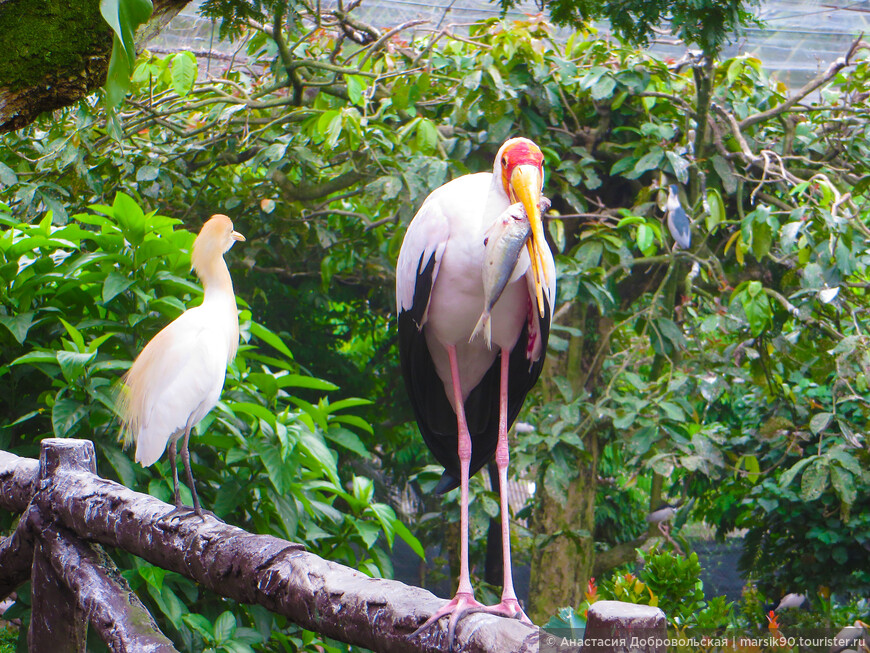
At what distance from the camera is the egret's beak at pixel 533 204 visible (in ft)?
4.02

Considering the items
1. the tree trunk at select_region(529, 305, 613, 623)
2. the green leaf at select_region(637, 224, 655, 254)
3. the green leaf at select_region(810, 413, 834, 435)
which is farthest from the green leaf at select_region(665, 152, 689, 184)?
the green leaf at select_region(810, 413, 834, 435)

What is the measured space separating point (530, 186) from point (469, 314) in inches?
10.7

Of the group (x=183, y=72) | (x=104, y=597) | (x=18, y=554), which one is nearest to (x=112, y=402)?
(x=18, y=554)

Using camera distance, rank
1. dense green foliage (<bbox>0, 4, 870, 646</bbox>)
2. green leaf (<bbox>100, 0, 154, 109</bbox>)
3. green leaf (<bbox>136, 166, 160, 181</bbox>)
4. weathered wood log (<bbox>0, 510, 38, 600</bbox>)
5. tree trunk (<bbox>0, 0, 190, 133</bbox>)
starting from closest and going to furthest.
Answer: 1. green leaf (<bbox>100, 0, 154, 109</bbox>)
2. tree trunk (<bbox>0, 0, 190, 133</bbox>)
3. weathered wood log (<bbox>0, 510, 38, 600</bbox>)
4. dense green foliage (<bbox>0, 4, 870, 646</bbox>)
5. green leaf (<bbox>136, 166, 160, 181</bbox>)

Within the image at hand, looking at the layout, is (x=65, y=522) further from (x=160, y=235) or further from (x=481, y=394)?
(x=160, y=235)

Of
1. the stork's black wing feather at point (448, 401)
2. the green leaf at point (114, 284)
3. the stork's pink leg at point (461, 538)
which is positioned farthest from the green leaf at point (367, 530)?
the green leaf at point (114, 284)

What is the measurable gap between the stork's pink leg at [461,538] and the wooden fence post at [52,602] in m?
0.71

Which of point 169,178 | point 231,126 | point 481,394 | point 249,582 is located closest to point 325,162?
point 231,126

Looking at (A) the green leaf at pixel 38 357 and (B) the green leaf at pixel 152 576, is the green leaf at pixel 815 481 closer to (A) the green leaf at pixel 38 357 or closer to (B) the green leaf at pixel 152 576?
(B) the green leaf at pixel 152 576

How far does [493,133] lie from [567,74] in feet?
1.10

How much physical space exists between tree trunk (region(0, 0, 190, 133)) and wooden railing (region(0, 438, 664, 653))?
722 millimetres


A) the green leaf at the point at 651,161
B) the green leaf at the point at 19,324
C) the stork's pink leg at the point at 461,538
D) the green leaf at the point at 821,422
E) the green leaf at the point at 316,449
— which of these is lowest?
the green leaf at the point at 821,422

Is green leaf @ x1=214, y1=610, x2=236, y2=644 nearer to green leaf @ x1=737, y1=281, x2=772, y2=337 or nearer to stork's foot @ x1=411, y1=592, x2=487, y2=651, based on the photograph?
stork's foot @ x1=411, y1=592, x2=487, y2=651

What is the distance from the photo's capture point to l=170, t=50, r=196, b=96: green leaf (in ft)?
9.60
